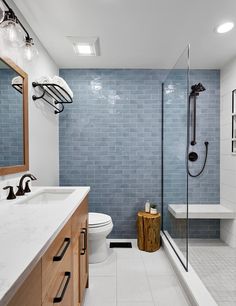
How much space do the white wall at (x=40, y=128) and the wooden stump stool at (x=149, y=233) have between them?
4.22 ft

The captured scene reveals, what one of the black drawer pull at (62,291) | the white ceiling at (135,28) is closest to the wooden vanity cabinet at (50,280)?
the black drawer pull at (62,291)

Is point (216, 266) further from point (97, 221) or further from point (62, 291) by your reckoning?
point (62, 291)

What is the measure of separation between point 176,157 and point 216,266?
1.26 m

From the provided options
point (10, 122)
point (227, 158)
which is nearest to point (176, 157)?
point (227, 158)

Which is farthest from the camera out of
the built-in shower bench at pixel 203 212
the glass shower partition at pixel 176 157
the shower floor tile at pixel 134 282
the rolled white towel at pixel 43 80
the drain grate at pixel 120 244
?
the drain grate at pixel 120 244

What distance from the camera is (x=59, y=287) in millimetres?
975

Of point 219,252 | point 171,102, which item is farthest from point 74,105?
point 219,252

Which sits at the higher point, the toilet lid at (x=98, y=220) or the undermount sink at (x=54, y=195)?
the undermount sink at (x=54, y=195)

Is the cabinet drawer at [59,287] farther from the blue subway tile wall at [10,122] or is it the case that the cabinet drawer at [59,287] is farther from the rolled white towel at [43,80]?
the rolled white towel at [43,80]

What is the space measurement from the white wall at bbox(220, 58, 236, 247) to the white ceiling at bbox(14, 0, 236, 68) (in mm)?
235

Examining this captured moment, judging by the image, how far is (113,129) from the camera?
3.02 metres

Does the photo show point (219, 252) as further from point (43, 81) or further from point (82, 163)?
point (43, 81)

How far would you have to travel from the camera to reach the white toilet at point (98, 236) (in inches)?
89.6

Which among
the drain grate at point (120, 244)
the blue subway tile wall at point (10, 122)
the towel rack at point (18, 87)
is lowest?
the drain grate at point (120, 244)
